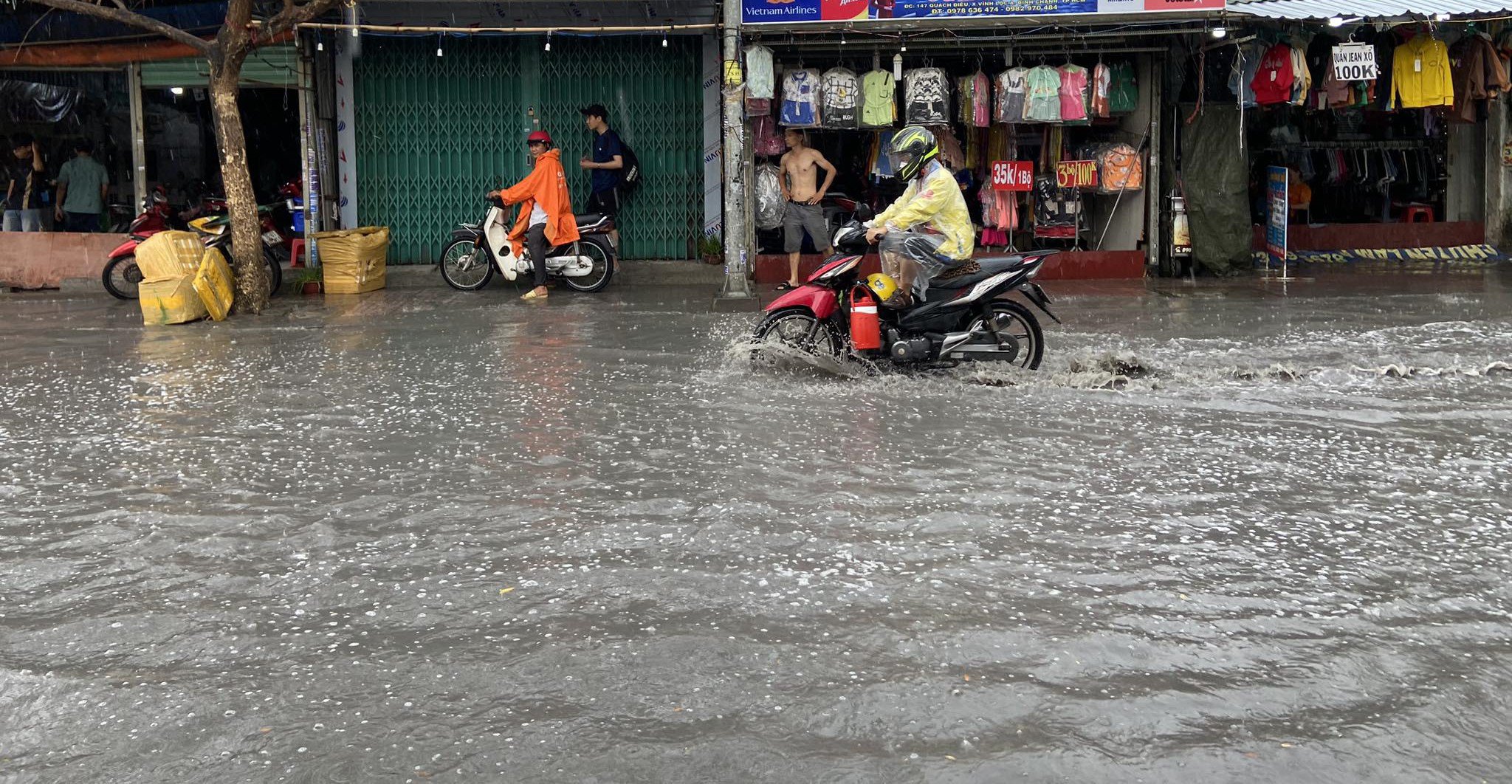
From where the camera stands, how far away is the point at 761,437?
7.02 m

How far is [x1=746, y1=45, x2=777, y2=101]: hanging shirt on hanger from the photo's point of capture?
43.0 ft

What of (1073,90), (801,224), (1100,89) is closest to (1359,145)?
(1100,89)

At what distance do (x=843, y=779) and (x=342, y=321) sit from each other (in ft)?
31.1

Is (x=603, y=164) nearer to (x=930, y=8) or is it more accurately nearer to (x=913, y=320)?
(x=930, y=8)

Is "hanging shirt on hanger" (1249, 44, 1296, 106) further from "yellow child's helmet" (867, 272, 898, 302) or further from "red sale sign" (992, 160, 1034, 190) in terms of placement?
"yellow child's helmet" (867, 272, 898, 302)

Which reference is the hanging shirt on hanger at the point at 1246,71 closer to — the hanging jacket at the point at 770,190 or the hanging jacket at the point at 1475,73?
Answer: the hanging jacket at the point at 1475,73

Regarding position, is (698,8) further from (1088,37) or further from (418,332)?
(418,332)

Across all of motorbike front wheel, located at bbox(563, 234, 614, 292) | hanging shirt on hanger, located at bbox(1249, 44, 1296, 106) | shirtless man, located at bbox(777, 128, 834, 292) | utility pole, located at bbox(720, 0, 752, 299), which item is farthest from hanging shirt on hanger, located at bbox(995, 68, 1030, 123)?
motorbike front wheel, located at bbox(563, 234, 614, 292)

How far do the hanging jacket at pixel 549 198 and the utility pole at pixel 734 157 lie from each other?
5.15 ft

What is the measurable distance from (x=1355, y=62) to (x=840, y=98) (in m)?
4.95

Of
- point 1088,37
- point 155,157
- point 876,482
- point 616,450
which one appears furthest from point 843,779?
point 155,157

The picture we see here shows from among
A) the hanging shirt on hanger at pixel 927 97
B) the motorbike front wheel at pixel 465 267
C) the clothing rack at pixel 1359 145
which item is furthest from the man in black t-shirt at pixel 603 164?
the clothing rack at pixel 1359 145

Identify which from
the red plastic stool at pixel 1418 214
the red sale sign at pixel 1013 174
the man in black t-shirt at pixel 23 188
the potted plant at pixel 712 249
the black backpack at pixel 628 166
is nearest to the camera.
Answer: the red sale sign at pixel 1013 174

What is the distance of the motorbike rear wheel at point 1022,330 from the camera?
28.8 feet
